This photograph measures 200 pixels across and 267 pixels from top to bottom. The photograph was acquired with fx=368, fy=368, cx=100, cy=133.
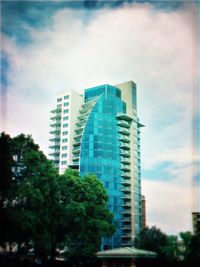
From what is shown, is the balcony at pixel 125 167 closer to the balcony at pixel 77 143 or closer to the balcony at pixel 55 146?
the balcony at pixel 77 143

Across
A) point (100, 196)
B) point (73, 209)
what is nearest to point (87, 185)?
point (100, 196)

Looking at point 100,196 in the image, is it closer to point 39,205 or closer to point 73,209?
point 73,209

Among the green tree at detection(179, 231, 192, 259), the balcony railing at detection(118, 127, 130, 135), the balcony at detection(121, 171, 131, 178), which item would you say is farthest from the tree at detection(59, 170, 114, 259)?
the balcony railing at detection(118, 127, 130, 135)

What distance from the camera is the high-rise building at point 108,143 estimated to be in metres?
19.5

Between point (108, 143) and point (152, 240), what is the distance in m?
12.7

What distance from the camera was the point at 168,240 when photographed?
23.0ft

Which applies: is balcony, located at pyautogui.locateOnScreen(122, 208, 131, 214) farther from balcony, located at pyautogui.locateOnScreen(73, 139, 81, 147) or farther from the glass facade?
balcony, located at pyautogui.locateOnScreen(73, 139, 81, 147)

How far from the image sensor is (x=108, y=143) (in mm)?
20344

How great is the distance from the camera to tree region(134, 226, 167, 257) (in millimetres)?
7391

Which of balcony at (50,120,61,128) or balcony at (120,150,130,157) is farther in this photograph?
balcony at (50,120,61,128)

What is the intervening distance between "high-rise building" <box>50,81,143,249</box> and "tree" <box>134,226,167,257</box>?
1021cm

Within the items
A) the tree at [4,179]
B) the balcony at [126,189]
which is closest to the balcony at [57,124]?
the balcony at [126,189]

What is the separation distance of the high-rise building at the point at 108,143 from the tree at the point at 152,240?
10213 millimetres

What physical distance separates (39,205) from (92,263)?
2.78m
